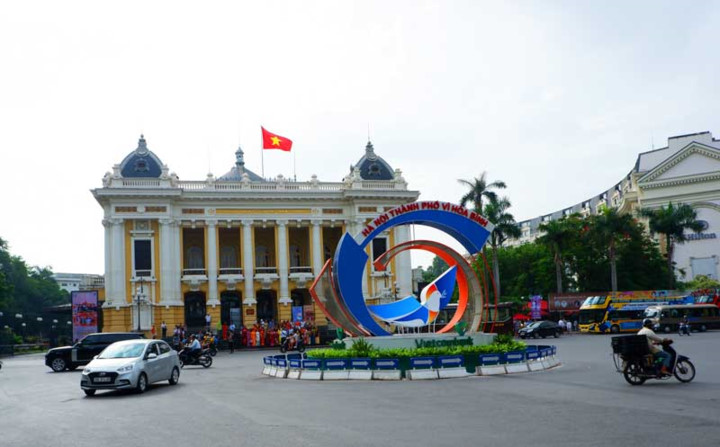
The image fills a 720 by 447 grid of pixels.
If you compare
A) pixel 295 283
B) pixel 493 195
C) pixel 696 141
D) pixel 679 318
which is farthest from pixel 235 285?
pixel 696 141

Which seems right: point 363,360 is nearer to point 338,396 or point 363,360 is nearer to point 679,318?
point 338,396

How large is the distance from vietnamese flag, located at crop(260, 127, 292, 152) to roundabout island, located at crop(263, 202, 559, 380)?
28.2 m

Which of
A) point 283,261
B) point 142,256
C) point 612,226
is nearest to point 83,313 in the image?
point 142,256

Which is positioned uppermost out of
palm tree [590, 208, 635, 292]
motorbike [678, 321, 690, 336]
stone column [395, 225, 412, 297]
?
palm tree [590, 208, 635, 292]

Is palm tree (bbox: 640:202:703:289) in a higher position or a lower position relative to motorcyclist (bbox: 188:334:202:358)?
higher

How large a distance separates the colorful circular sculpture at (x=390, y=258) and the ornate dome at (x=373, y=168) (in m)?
31.8

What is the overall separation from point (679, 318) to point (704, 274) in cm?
2346

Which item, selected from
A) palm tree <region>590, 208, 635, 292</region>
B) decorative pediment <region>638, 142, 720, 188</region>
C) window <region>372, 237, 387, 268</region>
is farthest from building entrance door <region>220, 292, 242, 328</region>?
decorative pediment <region>638, 142, 720, 188</region>

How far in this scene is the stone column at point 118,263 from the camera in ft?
174

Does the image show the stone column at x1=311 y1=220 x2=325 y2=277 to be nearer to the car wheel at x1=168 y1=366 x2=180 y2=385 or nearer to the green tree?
the green tree

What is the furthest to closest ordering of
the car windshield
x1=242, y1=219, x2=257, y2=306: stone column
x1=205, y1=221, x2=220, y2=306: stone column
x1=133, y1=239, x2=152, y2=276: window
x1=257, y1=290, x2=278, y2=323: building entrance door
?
x1=257, y1=290, x2=278, y2=323: building entrance door < x1=242, y1=219, x2=257, y2=306: stone column < x1=205, y1=221, x2=220, y2=306: stone column < x1=133, y1=239, x2=152, y2=276: window < the car windshield

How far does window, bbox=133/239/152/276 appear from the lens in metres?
54.1

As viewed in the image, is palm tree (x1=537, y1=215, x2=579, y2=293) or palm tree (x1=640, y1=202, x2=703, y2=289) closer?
palm tree (x1=640, y1=202, x2=703, y2=289)

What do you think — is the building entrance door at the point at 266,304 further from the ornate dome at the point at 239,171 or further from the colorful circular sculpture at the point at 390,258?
the colorful circular sculpture at the point at 390,258
